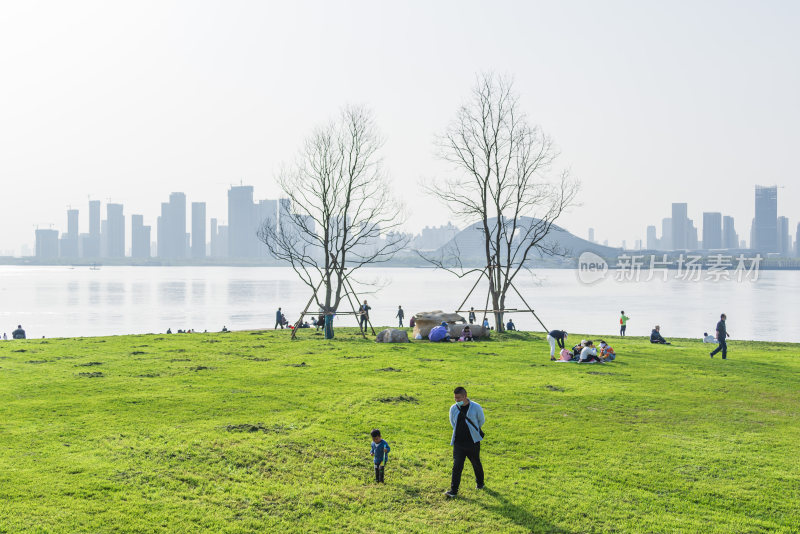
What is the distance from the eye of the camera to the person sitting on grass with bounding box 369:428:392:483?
12977mm

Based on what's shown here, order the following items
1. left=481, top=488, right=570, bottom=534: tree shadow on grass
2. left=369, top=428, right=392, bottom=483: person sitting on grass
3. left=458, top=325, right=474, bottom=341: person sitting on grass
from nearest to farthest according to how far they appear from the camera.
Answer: left=481, top=488, right=570, bottom=534: tree shadow on grass
left=369, top=428, right=392, bottom=483: person sitting on grass
left=458, top=325, right=474, bottom=341: person sitting on grass

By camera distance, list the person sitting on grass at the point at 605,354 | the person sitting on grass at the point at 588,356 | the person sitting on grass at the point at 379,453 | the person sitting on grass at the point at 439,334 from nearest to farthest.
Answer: the person sitting on grass at the point at 379,453, the person sitting on grass at the point at 588,356, the person sitting on grass at the point at 605,354, the person sitting on grass at the point at 439,334

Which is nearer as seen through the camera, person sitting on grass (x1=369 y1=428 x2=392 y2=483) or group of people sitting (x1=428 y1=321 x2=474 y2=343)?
person sitting on grass (x1=369 y1=428 x2=392 y2=483)

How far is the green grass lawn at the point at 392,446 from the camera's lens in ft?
37.4

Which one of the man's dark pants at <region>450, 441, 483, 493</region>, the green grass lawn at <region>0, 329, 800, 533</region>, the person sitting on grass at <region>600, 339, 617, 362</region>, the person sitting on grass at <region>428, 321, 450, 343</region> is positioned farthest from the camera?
the person sitting on grass at <region>428, 321, 450, 343</region>

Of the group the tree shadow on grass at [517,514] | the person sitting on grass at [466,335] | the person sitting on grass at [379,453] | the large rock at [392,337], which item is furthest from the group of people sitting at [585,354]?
the person sitting on grass at [379,453]

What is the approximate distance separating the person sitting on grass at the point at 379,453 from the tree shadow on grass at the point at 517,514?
2222mm

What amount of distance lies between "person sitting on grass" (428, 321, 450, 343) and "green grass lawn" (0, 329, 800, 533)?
31.1ft

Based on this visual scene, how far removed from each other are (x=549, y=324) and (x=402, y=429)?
202 feet

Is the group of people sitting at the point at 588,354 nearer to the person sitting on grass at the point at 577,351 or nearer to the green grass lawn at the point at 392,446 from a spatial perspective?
the person sitting on grass at the point at 577,351

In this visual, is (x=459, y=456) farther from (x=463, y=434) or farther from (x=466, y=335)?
(x=466, y=335)

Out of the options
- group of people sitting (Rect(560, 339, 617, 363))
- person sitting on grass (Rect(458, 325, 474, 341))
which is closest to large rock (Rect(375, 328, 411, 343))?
person sitting on grass (Rect(458, 325, 474, 341))

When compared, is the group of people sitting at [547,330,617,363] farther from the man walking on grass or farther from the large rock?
the man walking on grass

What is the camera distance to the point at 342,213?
167 feet
